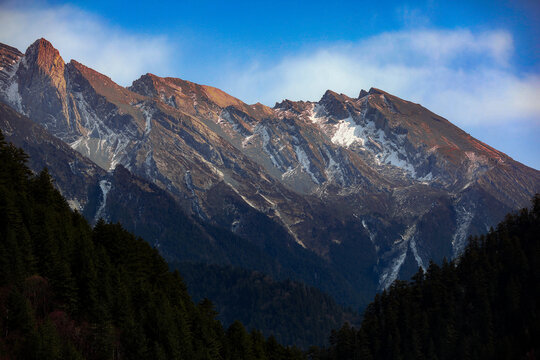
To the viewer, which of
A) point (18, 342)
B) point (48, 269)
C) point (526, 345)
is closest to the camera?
point (18, 342)

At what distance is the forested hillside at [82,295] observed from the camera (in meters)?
108

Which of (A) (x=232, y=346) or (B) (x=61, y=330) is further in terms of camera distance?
(A) (x=232, y=346)

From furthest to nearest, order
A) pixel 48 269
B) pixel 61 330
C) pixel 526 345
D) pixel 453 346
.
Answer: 1. pixel 453 346
2. pixel 526 345
3. pixel 48 269
4. pixel 61 330

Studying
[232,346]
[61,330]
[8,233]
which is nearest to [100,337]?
[61,330]

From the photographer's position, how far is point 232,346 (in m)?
149

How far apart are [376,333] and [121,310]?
92.4 metres

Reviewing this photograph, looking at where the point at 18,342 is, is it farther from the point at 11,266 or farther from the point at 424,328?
the point at 424,328

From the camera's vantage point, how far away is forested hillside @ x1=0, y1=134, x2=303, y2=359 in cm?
10794

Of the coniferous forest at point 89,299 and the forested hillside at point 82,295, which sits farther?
the coniferous forest at point 89,299

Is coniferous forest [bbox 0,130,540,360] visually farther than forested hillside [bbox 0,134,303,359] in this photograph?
Yes

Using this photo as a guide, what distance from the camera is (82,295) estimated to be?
396 ft

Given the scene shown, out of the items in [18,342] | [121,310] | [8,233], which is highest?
[8,233]

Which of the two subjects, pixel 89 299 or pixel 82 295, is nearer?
pixel 89 299

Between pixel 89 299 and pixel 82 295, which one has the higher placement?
pixel 82 295
